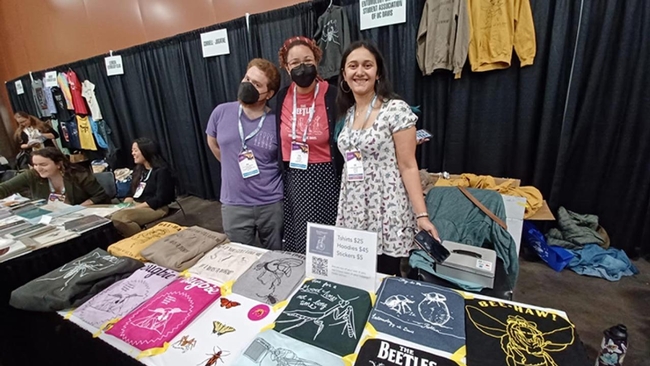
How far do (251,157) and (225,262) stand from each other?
53 cm

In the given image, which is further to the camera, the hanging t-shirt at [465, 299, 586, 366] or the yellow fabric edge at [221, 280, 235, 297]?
the yellow fabric edge at [221, 280, 235, 297]

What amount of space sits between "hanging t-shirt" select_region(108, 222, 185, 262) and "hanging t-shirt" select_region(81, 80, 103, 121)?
14.8 ft

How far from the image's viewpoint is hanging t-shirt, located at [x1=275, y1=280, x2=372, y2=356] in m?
0.68

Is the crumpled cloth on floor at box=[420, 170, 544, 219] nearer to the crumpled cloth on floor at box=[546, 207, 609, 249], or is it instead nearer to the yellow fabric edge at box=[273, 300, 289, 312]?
the crumpled cloth on floor at box=[546, 207, 609, 249]

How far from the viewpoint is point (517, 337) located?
0.64 metres

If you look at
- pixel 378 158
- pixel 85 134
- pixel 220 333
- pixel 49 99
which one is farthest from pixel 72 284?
pixel 49 99

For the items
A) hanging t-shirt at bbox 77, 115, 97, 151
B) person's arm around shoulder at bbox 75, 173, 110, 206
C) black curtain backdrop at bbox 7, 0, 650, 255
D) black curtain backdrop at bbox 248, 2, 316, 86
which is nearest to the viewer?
black curtain backdrop at bbox 7, 0, 650, 255

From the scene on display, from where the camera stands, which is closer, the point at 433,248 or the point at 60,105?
the point at 433,248

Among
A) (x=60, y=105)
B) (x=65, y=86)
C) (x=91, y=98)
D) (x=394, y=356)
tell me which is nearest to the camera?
(x=394, y=356)

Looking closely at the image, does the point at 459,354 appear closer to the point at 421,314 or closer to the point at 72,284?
the point at 421,314

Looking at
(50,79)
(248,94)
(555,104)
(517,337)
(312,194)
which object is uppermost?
(50,79)

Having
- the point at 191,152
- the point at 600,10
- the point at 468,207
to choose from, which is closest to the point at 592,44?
the point at 600,10

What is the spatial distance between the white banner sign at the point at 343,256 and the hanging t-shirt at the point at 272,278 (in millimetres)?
62

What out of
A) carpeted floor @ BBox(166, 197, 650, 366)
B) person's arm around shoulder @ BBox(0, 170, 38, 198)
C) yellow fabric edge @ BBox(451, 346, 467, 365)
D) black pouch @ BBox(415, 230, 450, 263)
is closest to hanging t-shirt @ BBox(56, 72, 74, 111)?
person's arm around shoulder @ BBox(0, 170, 38, 198)
